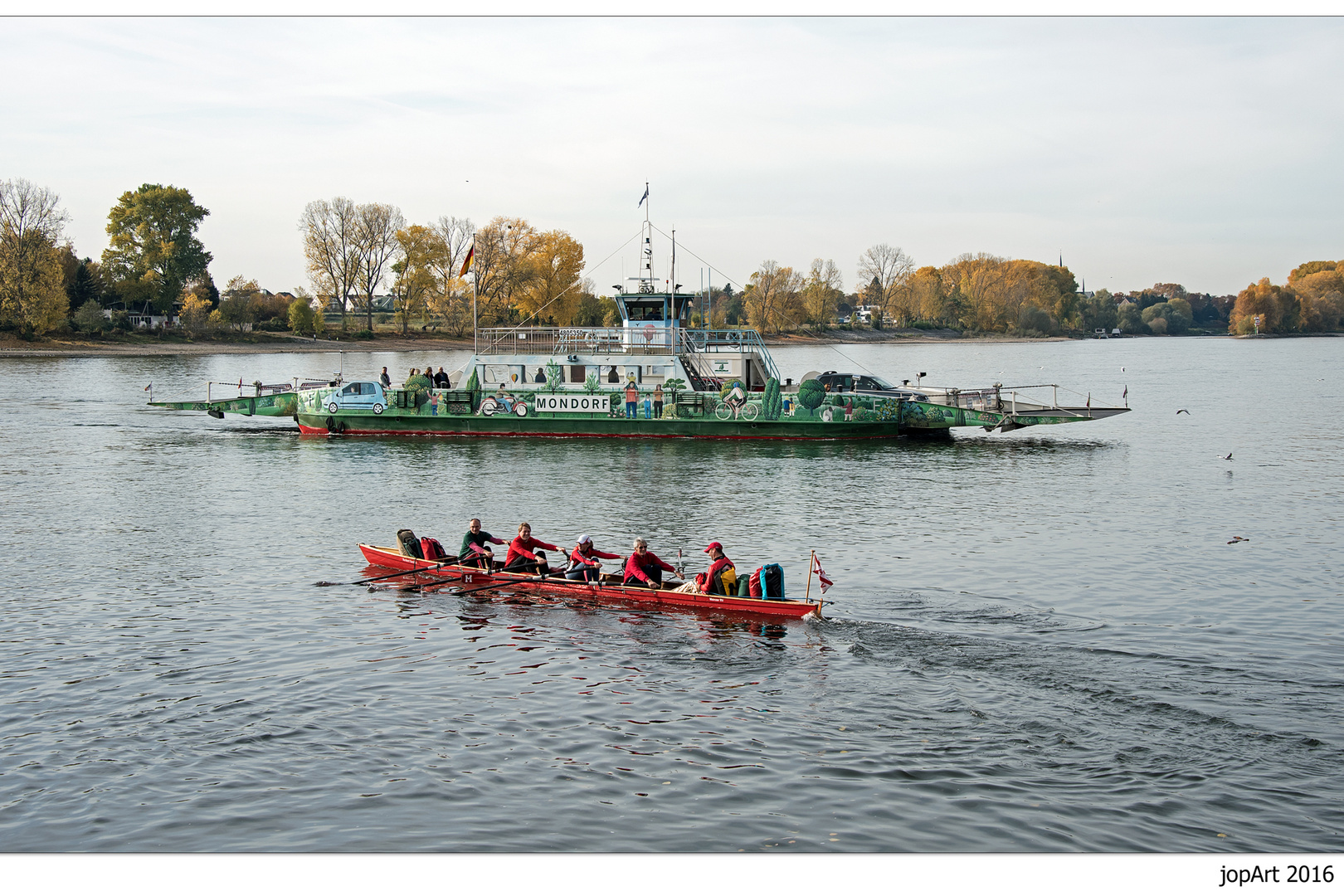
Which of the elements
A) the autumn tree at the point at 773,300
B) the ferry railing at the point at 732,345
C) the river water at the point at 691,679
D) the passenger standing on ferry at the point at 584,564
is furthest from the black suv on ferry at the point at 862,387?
the autumn tree at the point at 773,300

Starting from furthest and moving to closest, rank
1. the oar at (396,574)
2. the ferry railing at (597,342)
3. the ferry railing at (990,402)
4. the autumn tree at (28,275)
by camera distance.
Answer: the autumn tree at (28,275)
the ferry railing at (597,342)
the ferry railing at (990,402)
the oar at (396,574)

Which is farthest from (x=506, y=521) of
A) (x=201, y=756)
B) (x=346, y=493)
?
(x=201, y=756)

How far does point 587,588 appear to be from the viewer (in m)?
20.5

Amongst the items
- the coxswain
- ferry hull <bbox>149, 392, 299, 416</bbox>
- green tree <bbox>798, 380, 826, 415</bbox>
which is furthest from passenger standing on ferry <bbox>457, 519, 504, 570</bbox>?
ferry hull <bbox>149, 392, 299, 416</bbox>

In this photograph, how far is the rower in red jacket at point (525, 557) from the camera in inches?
840

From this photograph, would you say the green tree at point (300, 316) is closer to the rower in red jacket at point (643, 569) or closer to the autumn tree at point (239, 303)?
the autumn tree at point (239, 303)

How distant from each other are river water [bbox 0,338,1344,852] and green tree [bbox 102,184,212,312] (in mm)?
96697

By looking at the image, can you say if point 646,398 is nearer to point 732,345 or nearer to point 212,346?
point 732,345

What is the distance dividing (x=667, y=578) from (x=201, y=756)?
10722 millimetres

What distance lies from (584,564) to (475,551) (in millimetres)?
2684

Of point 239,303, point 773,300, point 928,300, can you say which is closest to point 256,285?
point 239,303

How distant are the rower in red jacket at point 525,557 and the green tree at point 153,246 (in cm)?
11543

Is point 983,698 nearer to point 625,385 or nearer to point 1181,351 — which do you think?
point 625,385

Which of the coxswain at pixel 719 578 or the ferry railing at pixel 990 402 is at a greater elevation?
the ferry railing at pixel 990 402
